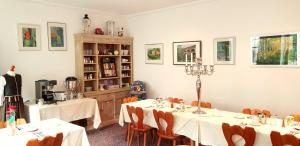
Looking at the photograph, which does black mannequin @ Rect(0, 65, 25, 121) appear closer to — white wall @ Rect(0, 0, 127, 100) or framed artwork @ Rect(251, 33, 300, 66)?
white wall @ Rect(0, 0, 127, 100)

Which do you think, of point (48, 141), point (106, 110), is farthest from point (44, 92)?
point (48, 141)

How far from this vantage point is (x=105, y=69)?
5984 millimetres

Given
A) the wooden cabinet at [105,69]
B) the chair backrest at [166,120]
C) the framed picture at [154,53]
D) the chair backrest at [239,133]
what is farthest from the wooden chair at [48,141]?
the framed picture at [154,53]

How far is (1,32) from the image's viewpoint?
4.46 metres

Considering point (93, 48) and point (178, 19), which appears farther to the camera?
point (93, 48)

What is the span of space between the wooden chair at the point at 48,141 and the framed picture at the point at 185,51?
3114 millimetres

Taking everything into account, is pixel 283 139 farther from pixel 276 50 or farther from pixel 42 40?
pixel 42 40

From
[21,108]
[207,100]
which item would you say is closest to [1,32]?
[21,108]

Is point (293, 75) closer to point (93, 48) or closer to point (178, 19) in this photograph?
point (178, 19)

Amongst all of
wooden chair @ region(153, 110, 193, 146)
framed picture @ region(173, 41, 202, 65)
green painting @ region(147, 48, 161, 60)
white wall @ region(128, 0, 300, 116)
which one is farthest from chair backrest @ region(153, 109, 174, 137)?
green painting @ region(147, 48, 161, 60)

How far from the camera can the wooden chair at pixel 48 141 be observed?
7.89ft

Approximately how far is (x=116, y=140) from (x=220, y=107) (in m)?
2.14

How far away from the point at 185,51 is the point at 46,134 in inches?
131

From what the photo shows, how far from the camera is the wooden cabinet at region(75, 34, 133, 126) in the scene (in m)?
5.46
